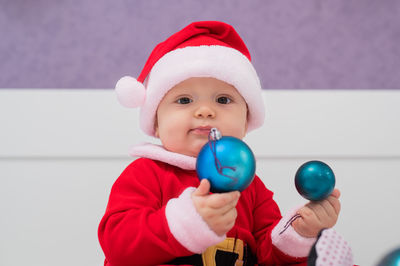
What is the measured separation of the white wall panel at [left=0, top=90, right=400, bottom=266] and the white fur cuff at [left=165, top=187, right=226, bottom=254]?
654 millimetres

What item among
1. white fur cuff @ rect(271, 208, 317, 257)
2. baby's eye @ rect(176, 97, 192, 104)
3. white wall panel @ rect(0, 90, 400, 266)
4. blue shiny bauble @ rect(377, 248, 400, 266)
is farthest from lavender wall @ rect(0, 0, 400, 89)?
blue shiny bauble @ rect(377, 248, 400, 266)

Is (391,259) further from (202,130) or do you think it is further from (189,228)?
(202,130)

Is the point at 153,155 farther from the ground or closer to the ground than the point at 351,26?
closer to the ground

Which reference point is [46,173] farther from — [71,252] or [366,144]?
[366,144]

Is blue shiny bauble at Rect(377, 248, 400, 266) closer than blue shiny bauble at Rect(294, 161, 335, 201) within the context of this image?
Yes

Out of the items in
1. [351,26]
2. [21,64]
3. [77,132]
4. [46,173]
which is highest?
[351,26]

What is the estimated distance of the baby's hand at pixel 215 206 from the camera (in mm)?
563

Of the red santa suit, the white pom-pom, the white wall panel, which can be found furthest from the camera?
the white wall panel

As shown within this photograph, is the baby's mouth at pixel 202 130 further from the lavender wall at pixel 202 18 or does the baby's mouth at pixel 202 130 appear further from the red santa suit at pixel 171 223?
the lavender wall at pixel 202 18

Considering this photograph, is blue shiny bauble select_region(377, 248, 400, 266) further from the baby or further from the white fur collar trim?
the white fur collar trim

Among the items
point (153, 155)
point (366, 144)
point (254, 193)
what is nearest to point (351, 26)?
point (366, 144)

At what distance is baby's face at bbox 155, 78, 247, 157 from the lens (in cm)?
75

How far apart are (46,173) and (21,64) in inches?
13.9

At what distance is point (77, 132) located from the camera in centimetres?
123
